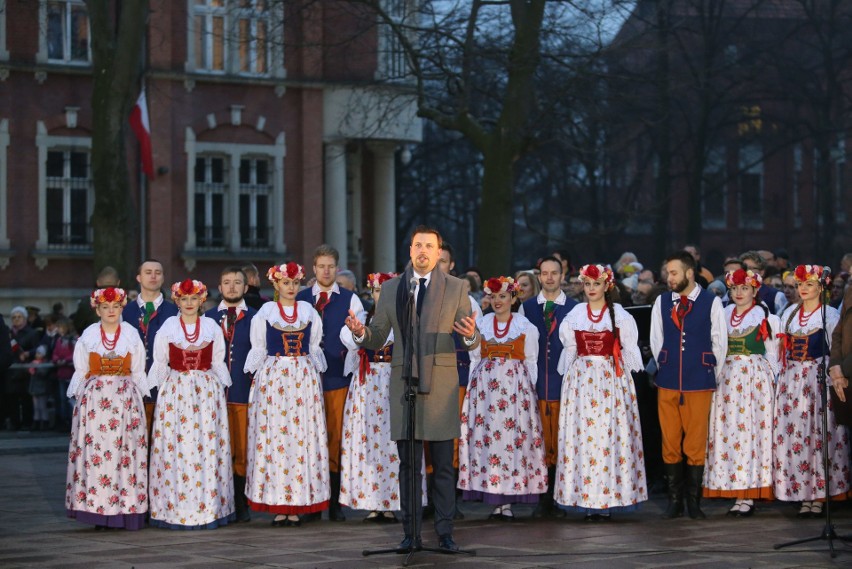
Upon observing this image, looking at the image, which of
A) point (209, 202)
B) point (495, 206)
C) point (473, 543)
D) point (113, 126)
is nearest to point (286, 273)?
point (473, 543)

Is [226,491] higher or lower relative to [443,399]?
lower

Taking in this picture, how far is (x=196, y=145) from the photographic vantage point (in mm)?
32344

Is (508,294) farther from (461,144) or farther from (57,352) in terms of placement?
(461,144)

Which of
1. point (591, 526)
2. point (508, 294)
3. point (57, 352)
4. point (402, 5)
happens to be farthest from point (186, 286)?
point (402, 5)

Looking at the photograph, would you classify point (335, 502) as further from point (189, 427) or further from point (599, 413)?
point (599, 413)

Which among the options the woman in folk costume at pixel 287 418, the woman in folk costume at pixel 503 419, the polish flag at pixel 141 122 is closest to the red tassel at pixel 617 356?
the woman in folk costume at pixel 503 419

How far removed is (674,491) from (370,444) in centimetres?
242

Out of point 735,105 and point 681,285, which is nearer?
point 681,285

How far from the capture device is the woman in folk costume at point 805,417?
1238 cm

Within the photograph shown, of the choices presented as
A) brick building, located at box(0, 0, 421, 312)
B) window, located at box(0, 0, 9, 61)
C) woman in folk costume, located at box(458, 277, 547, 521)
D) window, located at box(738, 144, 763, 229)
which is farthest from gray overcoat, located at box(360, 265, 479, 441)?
window, located at box(738, 144, 763, 229)

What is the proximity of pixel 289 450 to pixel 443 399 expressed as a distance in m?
2.27

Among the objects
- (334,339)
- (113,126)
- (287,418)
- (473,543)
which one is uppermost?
(113,126)

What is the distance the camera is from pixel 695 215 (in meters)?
35.5

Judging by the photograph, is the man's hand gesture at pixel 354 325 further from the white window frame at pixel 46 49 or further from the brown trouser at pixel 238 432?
the white window frame at pixel 46 49
